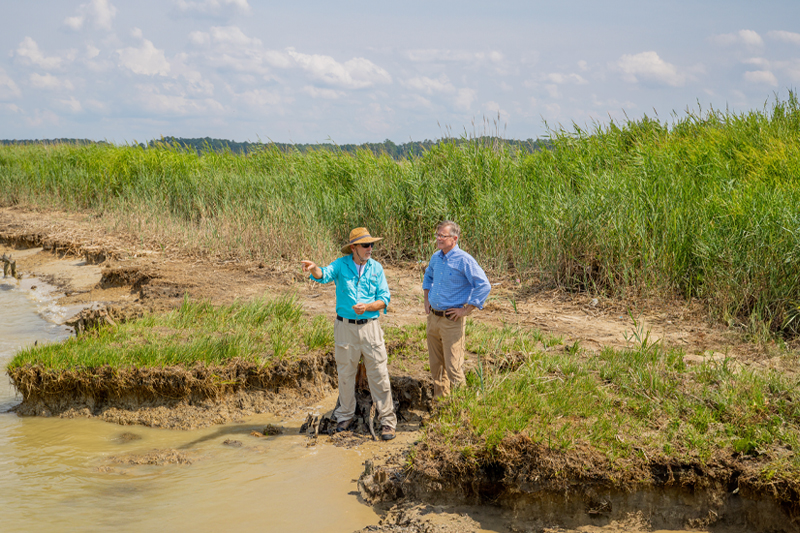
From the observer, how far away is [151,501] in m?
4.54

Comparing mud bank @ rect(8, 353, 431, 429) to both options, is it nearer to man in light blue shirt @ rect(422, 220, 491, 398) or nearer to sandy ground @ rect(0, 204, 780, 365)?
man in light blue shirt @ rect(422, 220, 491, 398)

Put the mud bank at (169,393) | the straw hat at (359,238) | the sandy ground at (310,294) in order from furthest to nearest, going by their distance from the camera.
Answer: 1. the sandy ground at (310,294)
2. the mud bank at (169,393)
3. the straw hat at (359,238)

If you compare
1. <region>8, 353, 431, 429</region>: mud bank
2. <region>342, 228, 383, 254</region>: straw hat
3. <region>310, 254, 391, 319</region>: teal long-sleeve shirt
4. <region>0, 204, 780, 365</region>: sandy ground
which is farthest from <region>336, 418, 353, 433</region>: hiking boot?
<region>0, 204, 780, 365</region>: sandy ground

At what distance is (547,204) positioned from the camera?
1009 cm

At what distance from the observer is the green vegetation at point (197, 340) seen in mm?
6277

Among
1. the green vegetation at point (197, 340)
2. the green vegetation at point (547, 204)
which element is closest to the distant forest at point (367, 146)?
the green vegetation at point (547, 204)

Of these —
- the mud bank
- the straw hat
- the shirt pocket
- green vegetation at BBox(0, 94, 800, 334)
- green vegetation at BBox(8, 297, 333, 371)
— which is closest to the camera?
the straw hat

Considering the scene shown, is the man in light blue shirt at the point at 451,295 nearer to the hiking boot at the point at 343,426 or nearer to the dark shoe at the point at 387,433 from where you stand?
the dark shoe at the point at 387,433

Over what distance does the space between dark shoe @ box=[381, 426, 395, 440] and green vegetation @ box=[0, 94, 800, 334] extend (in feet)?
→ 16.0

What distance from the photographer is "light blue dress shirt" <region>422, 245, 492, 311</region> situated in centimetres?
517

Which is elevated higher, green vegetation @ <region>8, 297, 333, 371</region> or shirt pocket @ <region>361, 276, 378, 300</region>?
shirt pocket @ <region>361, 276, 378, 300</region>

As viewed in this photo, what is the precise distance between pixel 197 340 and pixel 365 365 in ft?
7.47

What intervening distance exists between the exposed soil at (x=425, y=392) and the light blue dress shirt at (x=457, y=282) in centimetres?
113

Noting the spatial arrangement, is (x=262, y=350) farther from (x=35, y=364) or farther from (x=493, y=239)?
(x=493, y=239)
